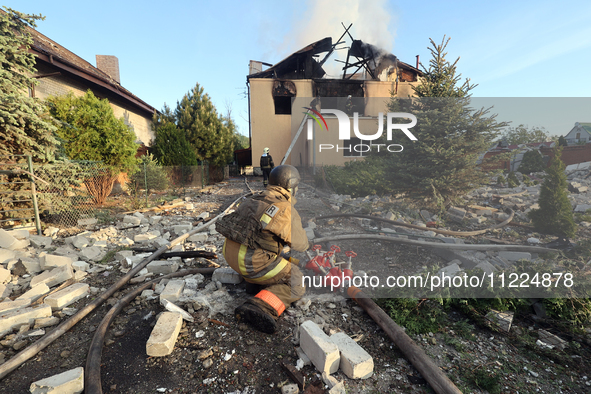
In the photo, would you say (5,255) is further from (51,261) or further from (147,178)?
(147,178)

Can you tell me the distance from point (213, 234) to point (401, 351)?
4768mm

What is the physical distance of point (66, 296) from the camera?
3162 millimetres

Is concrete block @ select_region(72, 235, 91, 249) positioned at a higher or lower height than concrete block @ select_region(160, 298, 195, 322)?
higher

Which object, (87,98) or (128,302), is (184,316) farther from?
(87,98)

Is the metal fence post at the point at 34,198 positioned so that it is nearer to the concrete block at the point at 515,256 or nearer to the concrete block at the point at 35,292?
the concrete block at the point at 35,292

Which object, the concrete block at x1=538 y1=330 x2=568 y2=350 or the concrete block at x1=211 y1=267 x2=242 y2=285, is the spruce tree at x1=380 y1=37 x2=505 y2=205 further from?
the concrete block at x1=211 y1=267 x2=242 y2=285

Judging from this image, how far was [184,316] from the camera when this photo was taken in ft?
8.77

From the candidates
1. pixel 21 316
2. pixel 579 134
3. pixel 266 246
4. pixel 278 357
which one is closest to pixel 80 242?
pixel 21 316

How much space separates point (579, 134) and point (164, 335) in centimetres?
577

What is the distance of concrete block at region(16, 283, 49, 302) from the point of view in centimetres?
324

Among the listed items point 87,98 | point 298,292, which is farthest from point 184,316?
point 87,98

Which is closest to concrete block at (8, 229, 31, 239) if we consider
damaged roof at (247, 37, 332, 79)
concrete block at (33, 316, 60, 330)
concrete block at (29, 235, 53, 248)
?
concrete block at (29, 235, 53, 248)

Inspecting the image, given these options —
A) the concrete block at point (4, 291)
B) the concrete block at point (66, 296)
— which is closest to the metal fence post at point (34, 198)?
the concrete block at point (4, 291)

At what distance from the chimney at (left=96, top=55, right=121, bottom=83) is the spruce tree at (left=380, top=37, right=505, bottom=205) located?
61.9 feet
